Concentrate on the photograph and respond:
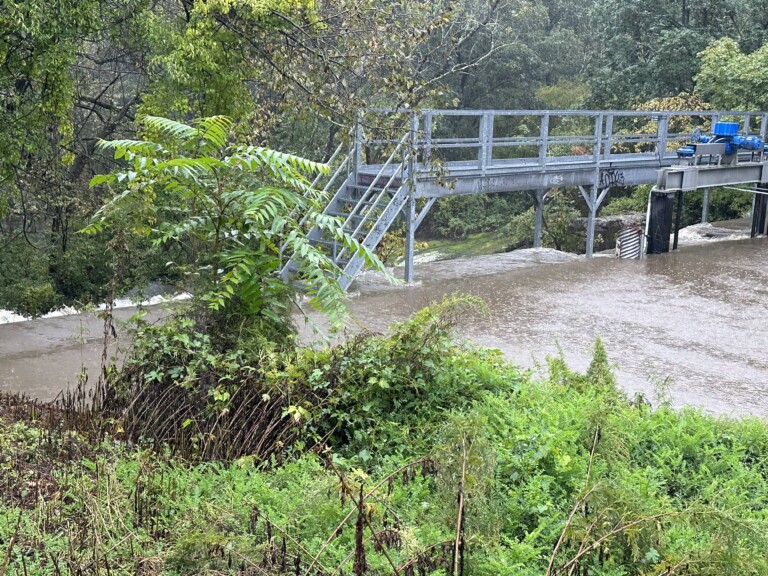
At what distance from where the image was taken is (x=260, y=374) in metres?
5.41

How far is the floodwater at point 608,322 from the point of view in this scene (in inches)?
340

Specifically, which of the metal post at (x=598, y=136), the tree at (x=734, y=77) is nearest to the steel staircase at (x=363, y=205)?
the metal post at (x=598, y=136)

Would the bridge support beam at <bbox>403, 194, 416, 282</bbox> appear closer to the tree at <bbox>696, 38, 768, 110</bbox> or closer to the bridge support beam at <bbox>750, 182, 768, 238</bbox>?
the bridge support beam at <bbox>750, 182, 768, 238</bbox>

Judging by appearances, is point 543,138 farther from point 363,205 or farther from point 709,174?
point 709,174

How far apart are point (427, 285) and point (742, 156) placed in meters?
9.75

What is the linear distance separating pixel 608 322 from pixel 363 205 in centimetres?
513

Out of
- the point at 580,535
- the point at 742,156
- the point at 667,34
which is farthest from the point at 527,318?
the point at 667,34

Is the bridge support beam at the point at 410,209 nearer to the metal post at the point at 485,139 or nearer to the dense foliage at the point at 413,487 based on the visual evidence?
the metal post at the point at 485,139

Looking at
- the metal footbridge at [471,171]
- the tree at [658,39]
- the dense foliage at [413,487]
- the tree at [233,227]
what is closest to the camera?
the dense foliage at [413,487]

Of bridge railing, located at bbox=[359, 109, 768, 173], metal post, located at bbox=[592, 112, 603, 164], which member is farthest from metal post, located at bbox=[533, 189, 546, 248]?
metal post, located at bbox=[592, 112, 603, 164]

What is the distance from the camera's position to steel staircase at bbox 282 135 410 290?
12383 millimetres

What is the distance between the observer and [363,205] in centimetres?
1453

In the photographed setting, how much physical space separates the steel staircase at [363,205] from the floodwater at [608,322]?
0.78 meters

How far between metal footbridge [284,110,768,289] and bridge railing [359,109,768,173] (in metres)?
0.04
